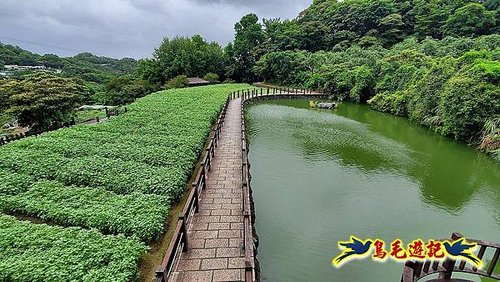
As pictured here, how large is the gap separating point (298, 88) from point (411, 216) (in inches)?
1237

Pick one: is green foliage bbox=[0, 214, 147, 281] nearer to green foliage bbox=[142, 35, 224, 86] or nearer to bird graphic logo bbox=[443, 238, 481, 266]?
bird graphic logo bbox=[443, 238, 481, 266]

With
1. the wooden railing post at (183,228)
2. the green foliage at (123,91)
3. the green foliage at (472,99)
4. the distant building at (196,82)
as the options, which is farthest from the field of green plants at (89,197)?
the distant building at (196,82)

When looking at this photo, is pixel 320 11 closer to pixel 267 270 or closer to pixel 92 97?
pixel 92 97

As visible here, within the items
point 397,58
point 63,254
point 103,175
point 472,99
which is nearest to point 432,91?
point 472,99

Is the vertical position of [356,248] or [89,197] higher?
[356,248]

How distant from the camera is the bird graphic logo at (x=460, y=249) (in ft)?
13.1

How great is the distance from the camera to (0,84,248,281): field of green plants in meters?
4.83

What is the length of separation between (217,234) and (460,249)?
13.9ft

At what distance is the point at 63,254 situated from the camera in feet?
16.3

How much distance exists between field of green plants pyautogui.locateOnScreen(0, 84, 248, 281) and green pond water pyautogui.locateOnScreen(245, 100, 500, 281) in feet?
9.02

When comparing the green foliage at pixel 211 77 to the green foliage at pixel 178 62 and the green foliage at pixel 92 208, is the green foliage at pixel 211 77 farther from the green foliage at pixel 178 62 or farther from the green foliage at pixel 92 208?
the green foliage at pixel 92 208

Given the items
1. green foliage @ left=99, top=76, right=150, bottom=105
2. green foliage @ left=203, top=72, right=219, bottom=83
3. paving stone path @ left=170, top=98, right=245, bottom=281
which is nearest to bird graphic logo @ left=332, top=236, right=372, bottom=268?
paving stone path @ left=170, top=98, right=245, bottom=281

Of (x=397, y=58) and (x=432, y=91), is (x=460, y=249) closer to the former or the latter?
(x=432, y=91)

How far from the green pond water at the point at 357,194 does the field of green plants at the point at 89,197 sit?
2.75 metres
